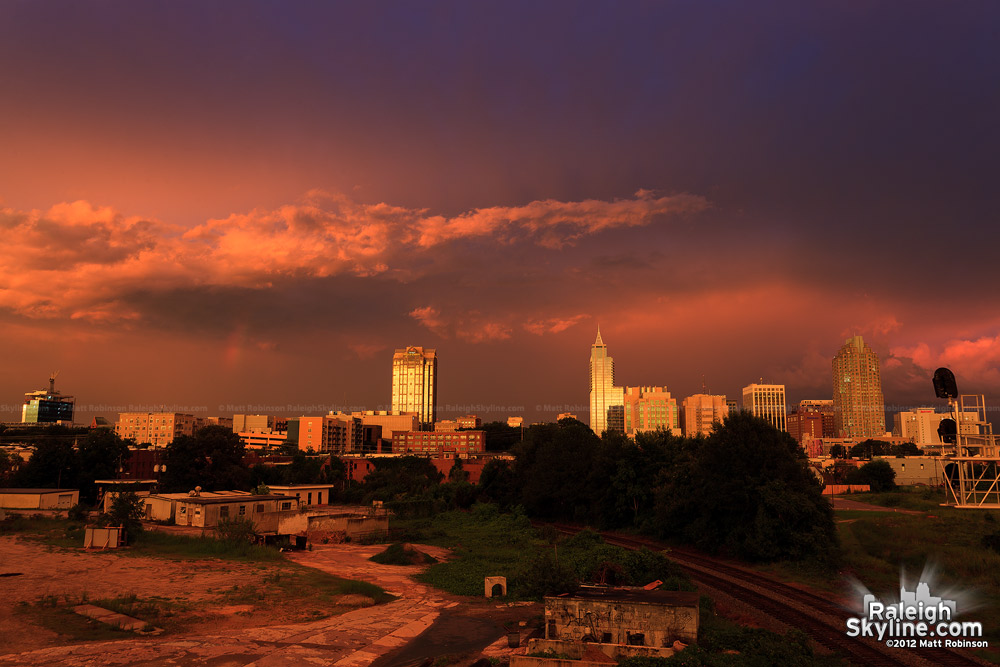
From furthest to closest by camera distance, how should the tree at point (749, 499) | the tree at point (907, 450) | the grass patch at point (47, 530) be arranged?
the tree at point (907, 450), the grass patch at point (47, 530), the tree at point (749, 499)

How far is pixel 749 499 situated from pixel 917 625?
17393mm

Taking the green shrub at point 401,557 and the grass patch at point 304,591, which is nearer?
the grass patch at point 304,591

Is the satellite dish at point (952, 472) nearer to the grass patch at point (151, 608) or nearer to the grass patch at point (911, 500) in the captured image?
the grass patch at point (151, 608)

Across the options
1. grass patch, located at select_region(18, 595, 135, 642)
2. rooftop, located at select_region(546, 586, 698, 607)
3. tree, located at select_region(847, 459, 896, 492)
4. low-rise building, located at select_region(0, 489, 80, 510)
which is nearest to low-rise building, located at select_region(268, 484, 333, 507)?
low-rise building, located at select_region(0, 489, 80, 510)

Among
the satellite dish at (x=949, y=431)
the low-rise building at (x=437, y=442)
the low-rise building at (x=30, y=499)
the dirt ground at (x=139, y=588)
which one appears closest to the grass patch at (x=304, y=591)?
the dirt ground at (x=139, y=588)

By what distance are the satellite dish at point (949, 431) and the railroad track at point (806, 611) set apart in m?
6.97

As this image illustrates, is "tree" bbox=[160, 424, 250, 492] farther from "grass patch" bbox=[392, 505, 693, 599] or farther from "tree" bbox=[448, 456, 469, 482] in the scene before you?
"tree" bbox=[448, 456, 469, 482]

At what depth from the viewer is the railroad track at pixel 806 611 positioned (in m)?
19.7

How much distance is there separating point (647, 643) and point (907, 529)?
29.7 metres

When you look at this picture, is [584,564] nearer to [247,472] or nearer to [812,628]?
[812,628]

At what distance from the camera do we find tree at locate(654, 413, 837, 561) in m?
37.1

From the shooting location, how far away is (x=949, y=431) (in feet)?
73.8

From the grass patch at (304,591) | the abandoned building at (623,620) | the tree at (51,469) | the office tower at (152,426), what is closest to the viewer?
the abandoned building at (623,620)

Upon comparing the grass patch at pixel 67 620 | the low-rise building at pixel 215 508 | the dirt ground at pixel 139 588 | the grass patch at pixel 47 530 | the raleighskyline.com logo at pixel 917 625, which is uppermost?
the low-rise building at pixel 215 508
